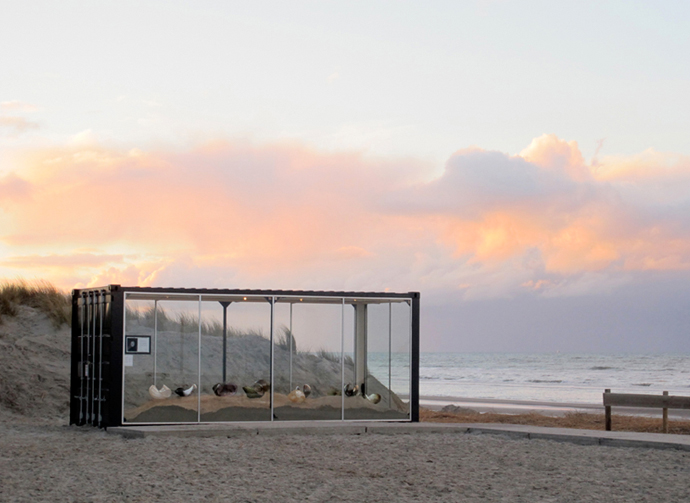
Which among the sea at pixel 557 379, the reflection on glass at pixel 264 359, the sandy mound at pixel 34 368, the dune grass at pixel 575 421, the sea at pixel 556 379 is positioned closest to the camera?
the reflection on glass at pixel 264 359

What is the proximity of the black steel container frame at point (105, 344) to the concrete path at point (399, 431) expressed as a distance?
68 cm

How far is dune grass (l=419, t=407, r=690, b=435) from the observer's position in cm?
1543

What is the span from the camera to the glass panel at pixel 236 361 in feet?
43.4

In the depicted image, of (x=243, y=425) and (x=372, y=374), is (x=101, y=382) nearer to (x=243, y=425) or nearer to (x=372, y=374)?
(x=243, y=425)

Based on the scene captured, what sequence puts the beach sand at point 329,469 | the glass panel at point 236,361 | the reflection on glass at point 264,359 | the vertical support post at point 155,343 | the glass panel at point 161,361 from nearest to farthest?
the beach sand at point 329,469
the glass panel at point 161,361
the reflection on glass at point 264,359
the glass panel at point 236,361
the vertical support post at point 155,343

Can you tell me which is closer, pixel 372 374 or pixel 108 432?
pixel 108 432

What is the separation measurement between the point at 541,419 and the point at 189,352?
8767 millimetres

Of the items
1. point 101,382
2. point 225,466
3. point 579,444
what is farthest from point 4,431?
point 579,444

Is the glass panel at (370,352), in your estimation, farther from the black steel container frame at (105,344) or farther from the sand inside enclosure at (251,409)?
the black steel container frame at (105,344)

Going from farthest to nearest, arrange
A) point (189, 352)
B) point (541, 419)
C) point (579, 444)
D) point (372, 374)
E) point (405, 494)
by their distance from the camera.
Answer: point (541, 419)
point (372, 374)
point (189, 352)
point (579, 444)
point (405, 494)

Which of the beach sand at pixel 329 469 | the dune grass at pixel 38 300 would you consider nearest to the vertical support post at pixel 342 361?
the beach sand at pixel 329 469

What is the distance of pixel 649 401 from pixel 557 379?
34.3 metres

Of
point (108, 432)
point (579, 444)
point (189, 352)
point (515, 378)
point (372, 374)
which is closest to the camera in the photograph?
point (579, 444)

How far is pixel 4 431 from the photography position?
13.0 m
